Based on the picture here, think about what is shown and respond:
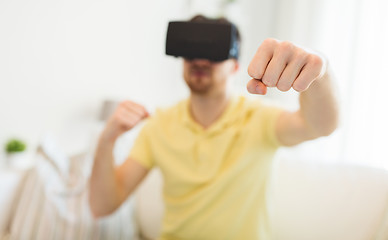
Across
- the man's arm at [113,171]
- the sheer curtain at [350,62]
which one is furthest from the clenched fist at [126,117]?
the sheer curtain at [350,62]

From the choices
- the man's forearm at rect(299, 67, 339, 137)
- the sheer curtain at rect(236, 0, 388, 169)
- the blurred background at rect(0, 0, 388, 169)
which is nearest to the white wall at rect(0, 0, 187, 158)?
the blurred background at rect(0, 0, 388, 169)

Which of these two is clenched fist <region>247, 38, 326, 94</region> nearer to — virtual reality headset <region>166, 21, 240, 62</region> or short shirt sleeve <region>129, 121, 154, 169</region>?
virtual reality headset <region>166, 21, 240, 62</region>

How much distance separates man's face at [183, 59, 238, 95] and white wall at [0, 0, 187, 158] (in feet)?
5.26

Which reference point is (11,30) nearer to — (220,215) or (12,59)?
(12,59)

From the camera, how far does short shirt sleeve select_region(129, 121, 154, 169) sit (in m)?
1.12

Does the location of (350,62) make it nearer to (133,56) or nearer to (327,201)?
(327,201)

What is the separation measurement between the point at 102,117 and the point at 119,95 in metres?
0.35

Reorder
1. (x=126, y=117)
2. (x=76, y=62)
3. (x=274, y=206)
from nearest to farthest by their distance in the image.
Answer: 1. (x=126, y=117)
2. (x=274, y=206)
3. (x=76, y=62)

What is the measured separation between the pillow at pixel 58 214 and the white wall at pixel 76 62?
3.16 feet

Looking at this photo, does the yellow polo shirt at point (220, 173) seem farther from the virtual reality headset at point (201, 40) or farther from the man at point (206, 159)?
the virtual reality headset at point (201, 40)

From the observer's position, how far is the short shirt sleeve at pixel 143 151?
1.12m

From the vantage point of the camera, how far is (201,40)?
68cm

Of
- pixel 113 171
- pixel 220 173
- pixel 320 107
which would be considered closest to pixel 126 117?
pixel 113 171

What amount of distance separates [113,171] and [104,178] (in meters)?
0.04
